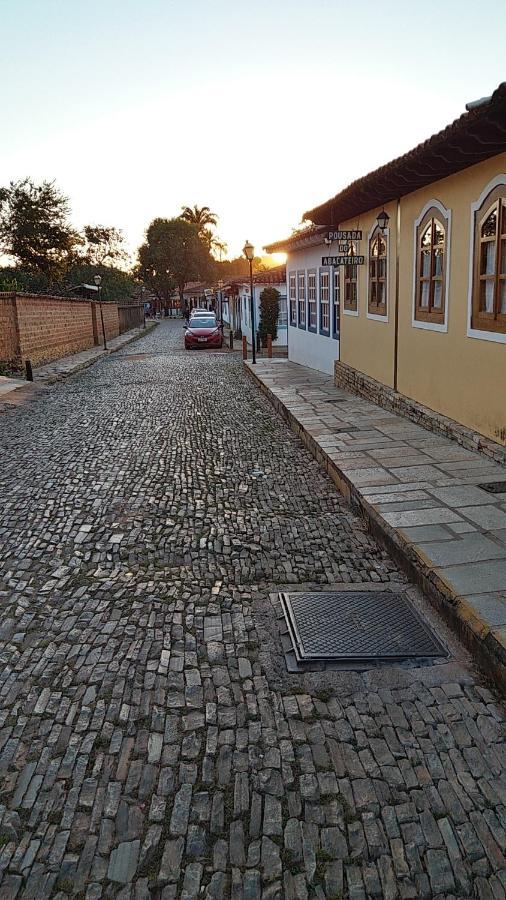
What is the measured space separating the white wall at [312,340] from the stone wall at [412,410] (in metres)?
1.79

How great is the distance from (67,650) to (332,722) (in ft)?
5.06

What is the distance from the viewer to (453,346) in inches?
306

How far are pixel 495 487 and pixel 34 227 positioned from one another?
37.8m

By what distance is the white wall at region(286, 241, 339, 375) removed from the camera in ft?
50.5

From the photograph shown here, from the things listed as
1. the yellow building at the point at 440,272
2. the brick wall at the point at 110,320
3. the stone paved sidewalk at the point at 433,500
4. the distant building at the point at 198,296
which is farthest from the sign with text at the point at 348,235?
the distant building at the point at 198,296

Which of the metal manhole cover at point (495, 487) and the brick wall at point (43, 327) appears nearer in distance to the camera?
the metal manhole cover at point (495, 487)

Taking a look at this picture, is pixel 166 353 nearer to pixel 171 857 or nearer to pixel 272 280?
pixel 272 280

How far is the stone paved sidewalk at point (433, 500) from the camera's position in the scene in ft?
12.3

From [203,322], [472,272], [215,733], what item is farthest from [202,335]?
[215,733]

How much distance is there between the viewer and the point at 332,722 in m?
2.99

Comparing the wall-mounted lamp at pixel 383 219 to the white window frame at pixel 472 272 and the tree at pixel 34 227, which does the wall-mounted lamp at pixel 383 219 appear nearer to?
the white window frame at pixel 472 272

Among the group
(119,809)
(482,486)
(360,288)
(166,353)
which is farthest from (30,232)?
(119,809)

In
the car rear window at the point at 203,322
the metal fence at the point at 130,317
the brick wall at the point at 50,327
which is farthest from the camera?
the metal fence at the point at 130,317

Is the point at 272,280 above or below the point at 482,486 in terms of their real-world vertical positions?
above
